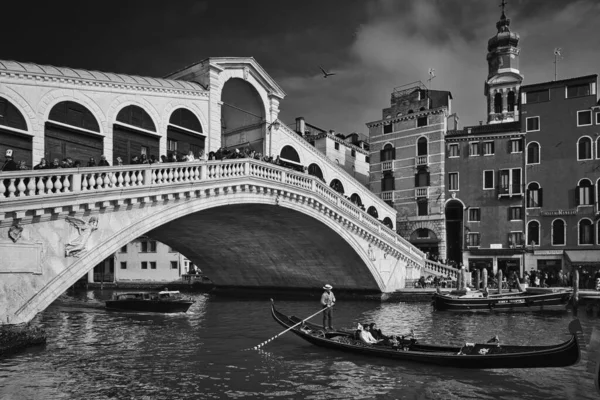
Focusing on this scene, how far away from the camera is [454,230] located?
1234 inches

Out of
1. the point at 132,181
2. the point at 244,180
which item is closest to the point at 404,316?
the point at 244,180

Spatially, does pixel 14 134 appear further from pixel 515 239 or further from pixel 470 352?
pixel 515 239

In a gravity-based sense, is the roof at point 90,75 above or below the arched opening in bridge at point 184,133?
above

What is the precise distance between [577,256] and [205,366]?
22.7m

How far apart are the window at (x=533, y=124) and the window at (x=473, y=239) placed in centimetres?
633

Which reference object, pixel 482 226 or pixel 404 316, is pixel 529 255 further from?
pixel 404 316

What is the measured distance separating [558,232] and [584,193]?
237 centimetres

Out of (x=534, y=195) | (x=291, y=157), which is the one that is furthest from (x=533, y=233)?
(x=291, y=157)

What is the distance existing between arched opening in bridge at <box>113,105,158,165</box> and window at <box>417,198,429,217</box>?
1770 cm

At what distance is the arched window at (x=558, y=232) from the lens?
1092 inches

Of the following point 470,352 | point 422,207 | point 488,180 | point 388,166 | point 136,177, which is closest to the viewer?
point 470,352

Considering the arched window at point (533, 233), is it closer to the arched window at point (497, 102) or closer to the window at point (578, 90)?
the window at point (578, 90)

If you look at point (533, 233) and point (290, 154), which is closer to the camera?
point (290, 154)

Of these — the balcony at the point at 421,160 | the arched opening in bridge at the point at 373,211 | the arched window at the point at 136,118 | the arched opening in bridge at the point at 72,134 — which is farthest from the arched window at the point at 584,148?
the arched opening in bridge at the point at 72,134
